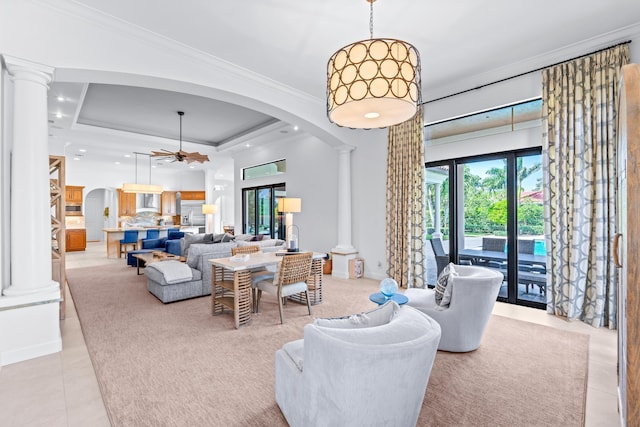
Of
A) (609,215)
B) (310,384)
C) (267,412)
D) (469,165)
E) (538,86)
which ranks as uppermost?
(538,86)

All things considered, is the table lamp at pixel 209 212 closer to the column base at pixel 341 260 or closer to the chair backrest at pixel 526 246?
the column base at pixel 341 260

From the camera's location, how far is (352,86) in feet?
7.44

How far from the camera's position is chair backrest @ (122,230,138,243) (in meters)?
8.67

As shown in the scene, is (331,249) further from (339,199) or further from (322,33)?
(322,33)

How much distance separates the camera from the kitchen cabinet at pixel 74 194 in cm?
1100

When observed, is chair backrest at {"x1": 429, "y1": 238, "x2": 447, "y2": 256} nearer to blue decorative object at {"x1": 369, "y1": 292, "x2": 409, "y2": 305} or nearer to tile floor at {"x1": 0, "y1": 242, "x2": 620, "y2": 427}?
tile floor at {"x1": 0, "y1": 242, "x2": 620, "y2": 427}

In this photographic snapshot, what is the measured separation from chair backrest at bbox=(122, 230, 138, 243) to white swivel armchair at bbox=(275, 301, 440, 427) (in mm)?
8770

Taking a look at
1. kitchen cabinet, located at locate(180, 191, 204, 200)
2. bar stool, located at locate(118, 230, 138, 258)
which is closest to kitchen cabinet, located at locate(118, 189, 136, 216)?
kitchen cabinet, located at locate(180, 191, 204, 200)

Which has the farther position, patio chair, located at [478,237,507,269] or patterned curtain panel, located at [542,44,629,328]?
patio chair, located at [478,237,507,269]

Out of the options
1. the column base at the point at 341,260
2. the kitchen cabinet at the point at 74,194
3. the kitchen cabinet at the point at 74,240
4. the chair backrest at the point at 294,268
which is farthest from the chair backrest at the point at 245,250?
the kitchen cabinet at the point at 74,194

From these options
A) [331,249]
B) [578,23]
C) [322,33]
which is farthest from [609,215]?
[331,249]

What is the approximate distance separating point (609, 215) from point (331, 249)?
4487 millimetres

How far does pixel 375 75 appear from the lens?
221 centimetres

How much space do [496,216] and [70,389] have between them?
204 inches
